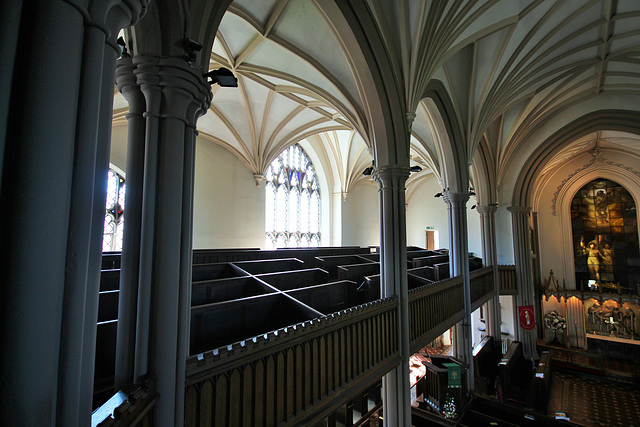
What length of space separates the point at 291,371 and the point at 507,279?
12058mm

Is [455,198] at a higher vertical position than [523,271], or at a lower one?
higher

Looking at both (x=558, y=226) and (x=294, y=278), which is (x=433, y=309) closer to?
(x=294, y=278)

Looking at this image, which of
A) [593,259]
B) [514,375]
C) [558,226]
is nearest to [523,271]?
[514,375]

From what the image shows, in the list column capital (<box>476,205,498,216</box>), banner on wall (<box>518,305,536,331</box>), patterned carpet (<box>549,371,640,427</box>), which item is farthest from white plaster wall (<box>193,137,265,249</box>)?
patterned carpet (<box>549,371,640,427</box>)

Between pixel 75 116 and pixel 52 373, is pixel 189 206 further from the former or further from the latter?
pixel 52 373

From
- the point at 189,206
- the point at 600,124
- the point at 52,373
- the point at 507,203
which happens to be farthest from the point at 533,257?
the point at 52,373

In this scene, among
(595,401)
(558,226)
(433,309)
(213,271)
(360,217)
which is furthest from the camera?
(360,217)

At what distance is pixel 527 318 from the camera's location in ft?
38.7

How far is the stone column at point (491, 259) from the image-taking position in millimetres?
11992

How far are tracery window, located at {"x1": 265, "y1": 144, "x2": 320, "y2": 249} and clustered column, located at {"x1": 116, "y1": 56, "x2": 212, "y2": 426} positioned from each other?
12961mm

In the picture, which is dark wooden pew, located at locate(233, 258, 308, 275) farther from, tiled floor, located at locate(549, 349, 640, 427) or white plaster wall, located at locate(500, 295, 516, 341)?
white plaster wall, located at locate(500, 295, 516, 341)

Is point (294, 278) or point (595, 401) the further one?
point (595, 401)

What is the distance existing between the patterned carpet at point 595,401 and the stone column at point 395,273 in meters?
6.12

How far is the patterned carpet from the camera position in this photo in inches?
340
